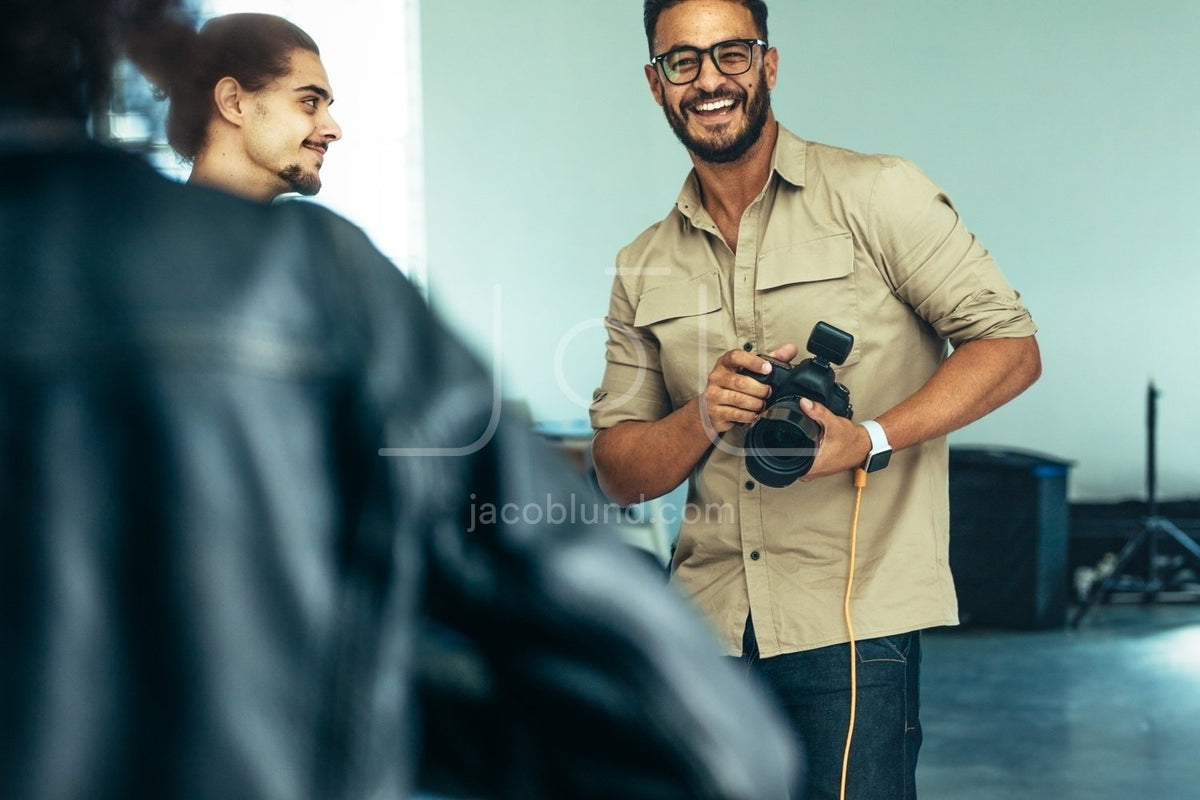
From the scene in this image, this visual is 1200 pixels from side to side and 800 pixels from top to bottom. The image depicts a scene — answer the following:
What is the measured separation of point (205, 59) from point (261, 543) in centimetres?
38

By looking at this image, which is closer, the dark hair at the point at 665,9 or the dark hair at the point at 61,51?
the dark hair at the point at 61,51

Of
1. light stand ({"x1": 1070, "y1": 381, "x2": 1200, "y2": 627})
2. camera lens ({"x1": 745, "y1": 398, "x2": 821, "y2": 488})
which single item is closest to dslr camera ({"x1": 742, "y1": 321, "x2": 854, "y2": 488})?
camera lens ({"x1": 745, "y1": 398, "x2": 821, "y2": 488})

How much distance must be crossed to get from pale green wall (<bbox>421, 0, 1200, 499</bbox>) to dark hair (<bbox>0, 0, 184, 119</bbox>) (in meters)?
6.32

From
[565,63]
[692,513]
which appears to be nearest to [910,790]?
[692,513]

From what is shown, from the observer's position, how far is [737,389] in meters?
1.76

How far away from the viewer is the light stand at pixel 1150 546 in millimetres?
6023

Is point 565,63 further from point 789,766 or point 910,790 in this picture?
point 789,766

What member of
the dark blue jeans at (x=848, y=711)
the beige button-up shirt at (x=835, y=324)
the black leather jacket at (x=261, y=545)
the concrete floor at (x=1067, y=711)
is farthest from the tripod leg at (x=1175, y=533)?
the black leather jacket at (x=261, y=545)

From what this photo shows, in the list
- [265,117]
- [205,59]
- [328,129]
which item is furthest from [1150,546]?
[205,59]

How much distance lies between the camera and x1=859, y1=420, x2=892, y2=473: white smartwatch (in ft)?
5.67

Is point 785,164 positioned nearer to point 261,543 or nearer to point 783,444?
point 783,444

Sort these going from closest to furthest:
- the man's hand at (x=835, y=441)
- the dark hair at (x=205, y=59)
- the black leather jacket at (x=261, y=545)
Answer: the black leather jacket at (x=261, y=545)
the dark hair at (x=205, y=59)
the man's hand at (x=835, y=441)

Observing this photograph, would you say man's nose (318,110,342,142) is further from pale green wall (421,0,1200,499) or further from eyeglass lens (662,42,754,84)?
pale green wall (421,0,1200,499)

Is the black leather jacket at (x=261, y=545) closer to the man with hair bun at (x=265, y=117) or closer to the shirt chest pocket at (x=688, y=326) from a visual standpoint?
the man with hair bun at (x=265, y=117)
